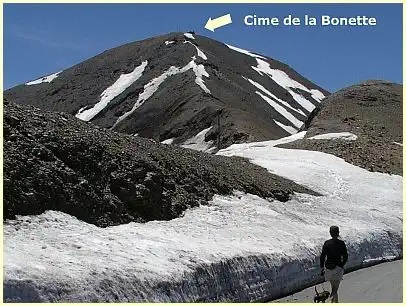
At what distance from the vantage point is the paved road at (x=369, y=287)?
48.2 feet

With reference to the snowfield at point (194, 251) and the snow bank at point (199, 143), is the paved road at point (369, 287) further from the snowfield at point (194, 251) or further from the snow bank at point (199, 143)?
the snow bank at point (199, 143)

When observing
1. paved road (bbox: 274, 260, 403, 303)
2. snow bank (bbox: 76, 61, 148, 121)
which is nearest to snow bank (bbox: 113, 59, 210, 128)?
snow bank (bbox: 76, 61, 148, 121)

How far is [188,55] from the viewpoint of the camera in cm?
11756

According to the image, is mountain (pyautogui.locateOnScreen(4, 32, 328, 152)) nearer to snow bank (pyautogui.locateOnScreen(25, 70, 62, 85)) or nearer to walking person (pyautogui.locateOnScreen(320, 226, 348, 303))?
snow bank (pyautogui.locateOnScreen(25, 70, 62, 85))

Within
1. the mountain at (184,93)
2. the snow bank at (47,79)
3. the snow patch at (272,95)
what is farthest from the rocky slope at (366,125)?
the snow bank at (47,79)

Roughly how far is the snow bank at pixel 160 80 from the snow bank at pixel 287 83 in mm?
26798

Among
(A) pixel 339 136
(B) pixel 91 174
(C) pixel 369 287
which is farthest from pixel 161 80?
(C) pixel 369 287

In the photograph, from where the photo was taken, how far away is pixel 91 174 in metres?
17.3

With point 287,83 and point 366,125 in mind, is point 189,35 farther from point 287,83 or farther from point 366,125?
point 366,125

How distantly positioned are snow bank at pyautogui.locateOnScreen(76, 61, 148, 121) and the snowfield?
3517 inches

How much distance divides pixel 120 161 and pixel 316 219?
8.34 meters

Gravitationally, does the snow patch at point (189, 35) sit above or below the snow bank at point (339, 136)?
above

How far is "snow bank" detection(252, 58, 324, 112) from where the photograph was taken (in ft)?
417

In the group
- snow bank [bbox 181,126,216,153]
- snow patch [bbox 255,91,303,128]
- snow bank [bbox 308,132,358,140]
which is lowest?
snow bank [bbox 308,132,358,140]
